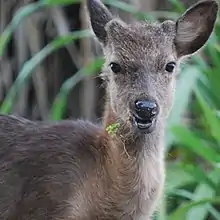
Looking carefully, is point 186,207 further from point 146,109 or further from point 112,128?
point 146,109

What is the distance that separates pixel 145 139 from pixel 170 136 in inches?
36.6

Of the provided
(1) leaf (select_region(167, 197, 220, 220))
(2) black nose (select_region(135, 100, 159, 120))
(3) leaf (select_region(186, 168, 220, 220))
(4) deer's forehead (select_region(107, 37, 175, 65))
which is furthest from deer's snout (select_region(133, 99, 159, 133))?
(3) leaf (select_region(186, 168, 220, 220))

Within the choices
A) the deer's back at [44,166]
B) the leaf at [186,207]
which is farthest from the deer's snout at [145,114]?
the leaf at [186,207]

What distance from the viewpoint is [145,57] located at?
443 centimetres

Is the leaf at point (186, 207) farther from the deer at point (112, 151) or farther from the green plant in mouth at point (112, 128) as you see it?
the green plant in mouth at point (112, 128)

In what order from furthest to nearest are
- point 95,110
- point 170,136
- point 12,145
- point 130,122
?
point 95,110
point 170,136
point 12,145
point 130,122

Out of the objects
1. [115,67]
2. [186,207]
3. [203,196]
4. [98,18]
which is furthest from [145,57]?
[203,196]

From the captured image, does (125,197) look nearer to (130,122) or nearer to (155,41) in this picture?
(130,122)

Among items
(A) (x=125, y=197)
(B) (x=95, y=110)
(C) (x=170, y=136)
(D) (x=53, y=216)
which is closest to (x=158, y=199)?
(A) (x=125, y=197)

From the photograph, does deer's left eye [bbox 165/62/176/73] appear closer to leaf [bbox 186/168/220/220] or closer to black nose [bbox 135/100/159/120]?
black nose [bbox 135/100/159/120]

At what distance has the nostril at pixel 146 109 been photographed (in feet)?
13.7

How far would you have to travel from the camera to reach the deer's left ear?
186 inches

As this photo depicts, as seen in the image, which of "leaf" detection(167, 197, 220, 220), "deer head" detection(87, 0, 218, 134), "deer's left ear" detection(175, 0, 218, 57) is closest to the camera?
"deer head" detection(87, 0, 218, 134)

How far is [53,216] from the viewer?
448 cm
